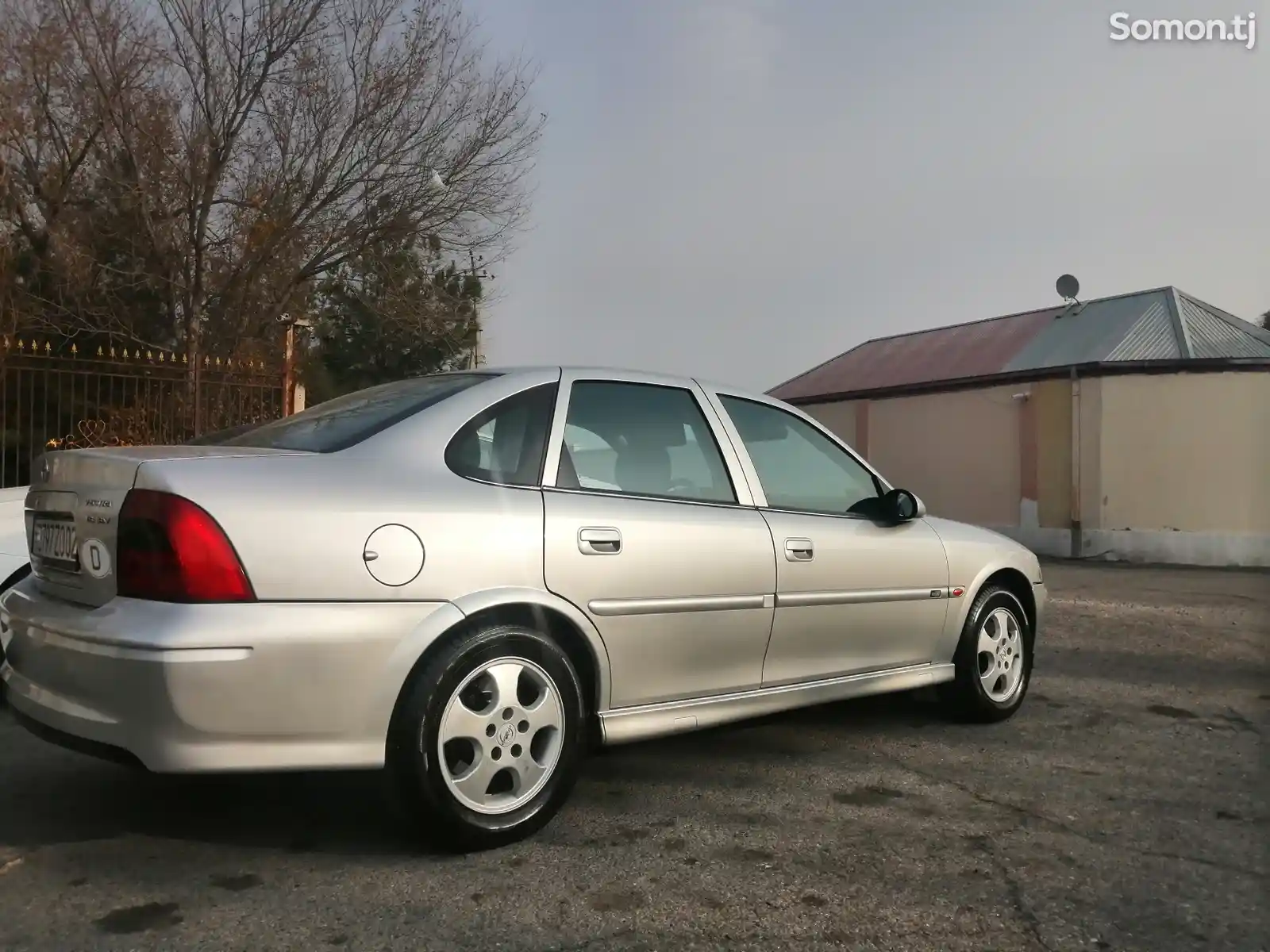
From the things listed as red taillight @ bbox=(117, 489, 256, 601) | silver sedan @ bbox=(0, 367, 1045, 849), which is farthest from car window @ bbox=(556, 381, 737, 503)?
red taillight @ bbox=(117, 489, 256, 601)

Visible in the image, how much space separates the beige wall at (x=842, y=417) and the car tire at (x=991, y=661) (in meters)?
16.2

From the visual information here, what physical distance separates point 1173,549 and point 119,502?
16.4 meters

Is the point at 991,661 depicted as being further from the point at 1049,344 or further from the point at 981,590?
the point at 1049,344

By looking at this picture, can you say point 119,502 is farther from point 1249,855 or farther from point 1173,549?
point 1173,549

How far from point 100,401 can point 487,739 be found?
9.08 meters

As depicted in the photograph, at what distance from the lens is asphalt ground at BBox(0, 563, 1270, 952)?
274cm

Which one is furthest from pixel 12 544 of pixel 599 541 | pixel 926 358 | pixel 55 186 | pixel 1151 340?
pixel 926 358

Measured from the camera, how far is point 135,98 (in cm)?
1322

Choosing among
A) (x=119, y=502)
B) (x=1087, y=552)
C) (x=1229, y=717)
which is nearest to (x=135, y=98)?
(x=119, y=502)

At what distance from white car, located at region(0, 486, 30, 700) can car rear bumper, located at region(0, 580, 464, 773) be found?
6.98ft

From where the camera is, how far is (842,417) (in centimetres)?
2223

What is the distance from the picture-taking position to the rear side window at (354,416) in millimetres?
3373

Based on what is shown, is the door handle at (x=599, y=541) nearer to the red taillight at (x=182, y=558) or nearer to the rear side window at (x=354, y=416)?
the rear side window at (x=354, y=416)

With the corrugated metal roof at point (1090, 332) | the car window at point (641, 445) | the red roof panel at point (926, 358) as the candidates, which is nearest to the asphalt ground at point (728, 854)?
the car window at point (641, 445)
